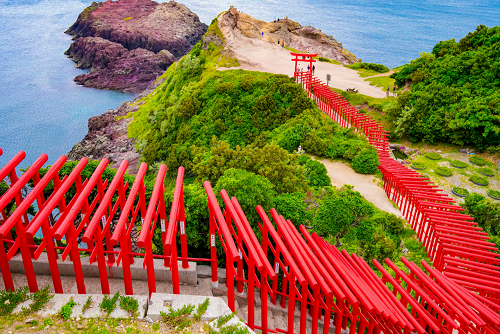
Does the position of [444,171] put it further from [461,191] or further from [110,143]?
[110,143]

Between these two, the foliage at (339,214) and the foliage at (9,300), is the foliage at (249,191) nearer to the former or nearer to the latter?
the foliage at (339,214)

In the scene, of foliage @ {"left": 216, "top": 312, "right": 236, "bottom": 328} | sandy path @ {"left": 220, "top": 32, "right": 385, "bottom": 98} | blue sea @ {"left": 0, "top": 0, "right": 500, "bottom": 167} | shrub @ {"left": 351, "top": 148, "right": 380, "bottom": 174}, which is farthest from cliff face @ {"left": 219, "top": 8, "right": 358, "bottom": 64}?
foliage @ {"left": 216, "top": 312, "right": 236, "bottom": 328}

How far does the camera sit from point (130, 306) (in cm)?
967

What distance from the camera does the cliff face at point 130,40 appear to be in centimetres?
8469

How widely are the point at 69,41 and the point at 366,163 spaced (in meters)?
109

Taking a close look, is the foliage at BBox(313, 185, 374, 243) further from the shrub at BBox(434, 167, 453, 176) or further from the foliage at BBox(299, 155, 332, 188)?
the shrub at BBox(434, 167, 453, 176)

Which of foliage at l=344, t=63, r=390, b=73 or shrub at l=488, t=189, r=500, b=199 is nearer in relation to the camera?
shrub at l=488, t=189, r=500, b=199

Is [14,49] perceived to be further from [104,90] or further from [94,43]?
[104,90]

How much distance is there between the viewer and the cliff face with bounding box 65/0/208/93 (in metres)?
84.7

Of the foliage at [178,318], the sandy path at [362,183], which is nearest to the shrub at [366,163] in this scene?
the sandy path at [362,183]

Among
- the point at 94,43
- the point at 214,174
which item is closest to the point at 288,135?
the point at 214,174

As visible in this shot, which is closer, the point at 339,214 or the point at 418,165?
the point at 339,214

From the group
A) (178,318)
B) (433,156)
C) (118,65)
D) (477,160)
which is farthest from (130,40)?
(178,318)

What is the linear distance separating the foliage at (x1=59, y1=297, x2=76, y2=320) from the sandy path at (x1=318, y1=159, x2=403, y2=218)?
1845cm
